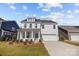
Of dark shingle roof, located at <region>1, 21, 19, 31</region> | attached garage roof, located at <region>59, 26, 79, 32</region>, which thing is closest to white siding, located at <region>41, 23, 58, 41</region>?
attached garage roof, located at <region>59, 26, 79, 32</region>

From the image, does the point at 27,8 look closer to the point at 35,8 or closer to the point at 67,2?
the point at 35,8

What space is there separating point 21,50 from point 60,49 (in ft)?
3.60

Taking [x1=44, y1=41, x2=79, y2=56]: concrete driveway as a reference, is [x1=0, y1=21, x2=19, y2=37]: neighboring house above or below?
above

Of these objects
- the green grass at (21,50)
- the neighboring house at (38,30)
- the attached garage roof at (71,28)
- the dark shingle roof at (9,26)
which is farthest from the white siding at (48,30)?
the dark shingle roof at (9,26)

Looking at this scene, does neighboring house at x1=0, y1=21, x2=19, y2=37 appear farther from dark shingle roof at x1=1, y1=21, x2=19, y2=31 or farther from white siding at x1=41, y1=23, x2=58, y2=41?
white siding at x1=41, y1=23, x2=58, y2=41

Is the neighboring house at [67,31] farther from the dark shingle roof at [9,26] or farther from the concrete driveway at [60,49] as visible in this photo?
the dark shingle roof at [9,26]

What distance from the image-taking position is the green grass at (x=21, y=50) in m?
5.99

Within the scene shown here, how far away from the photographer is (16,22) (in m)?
6.20

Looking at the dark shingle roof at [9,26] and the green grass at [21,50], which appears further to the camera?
the dark shingle roof at [9,26]

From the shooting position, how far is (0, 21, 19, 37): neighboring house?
624cm

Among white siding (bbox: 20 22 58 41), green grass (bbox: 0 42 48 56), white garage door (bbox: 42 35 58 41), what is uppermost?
white siding (bbox: 20 22 58 41)

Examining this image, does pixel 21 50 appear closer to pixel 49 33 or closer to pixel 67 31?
pixel 49 33

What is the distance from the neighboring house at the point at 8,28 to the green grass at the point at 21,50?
0.30 meters

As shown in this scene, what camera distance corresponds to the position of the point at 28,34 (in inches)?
248
